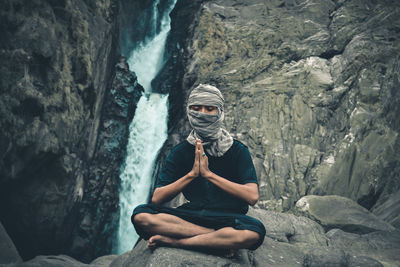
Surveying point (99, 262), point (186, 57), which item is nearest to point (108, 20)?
point (186, 57)

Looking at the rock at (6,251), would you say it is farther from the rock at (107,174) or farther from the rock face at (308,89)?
the rock face at (308,89)

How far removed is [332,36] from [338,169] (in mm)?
4640

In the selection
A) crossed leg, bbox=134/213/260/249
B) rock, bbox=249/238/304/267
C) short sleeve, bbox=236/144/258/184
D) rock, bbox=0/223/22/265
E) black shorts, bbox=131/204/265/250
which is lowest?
rock, bbox=0/223/22/265

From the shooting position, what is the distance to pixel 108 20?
919 cm

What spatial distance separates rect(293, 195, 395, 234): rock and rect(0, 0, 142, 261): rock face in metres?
5.91

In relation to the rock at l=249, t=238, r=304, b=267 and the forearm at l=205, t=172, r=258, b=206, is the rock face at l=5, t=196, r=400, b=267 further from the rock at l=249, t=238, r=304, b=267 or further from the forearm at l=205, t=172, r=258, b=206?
the forearm at l=205, t=172, r=258, b=206

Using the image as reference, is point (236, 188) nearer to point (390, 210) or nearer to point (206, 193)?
point (206, 193)

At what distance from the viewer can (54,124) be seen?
6.50 m

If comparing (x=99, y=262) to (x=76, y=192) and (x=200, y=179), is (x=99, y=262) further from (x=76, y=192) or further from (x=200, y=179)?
(x=200, y=179)

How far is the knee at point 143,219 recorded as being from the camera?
2572 millimetres

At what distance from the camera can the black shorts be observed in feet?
8.09

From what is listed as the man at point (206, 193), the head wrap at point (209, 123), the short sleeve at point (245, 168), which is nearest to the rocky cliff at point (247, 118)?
the man at point (206, 193)

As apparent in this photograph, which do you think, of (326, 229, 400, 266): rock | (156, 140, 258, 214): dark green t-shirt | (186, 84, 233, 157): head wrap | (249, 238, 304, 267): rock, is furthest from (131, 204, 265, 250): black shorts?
(326, 229, 400, 266): rock

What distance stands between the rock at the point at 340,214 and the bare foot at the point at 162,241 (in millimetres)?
4212
